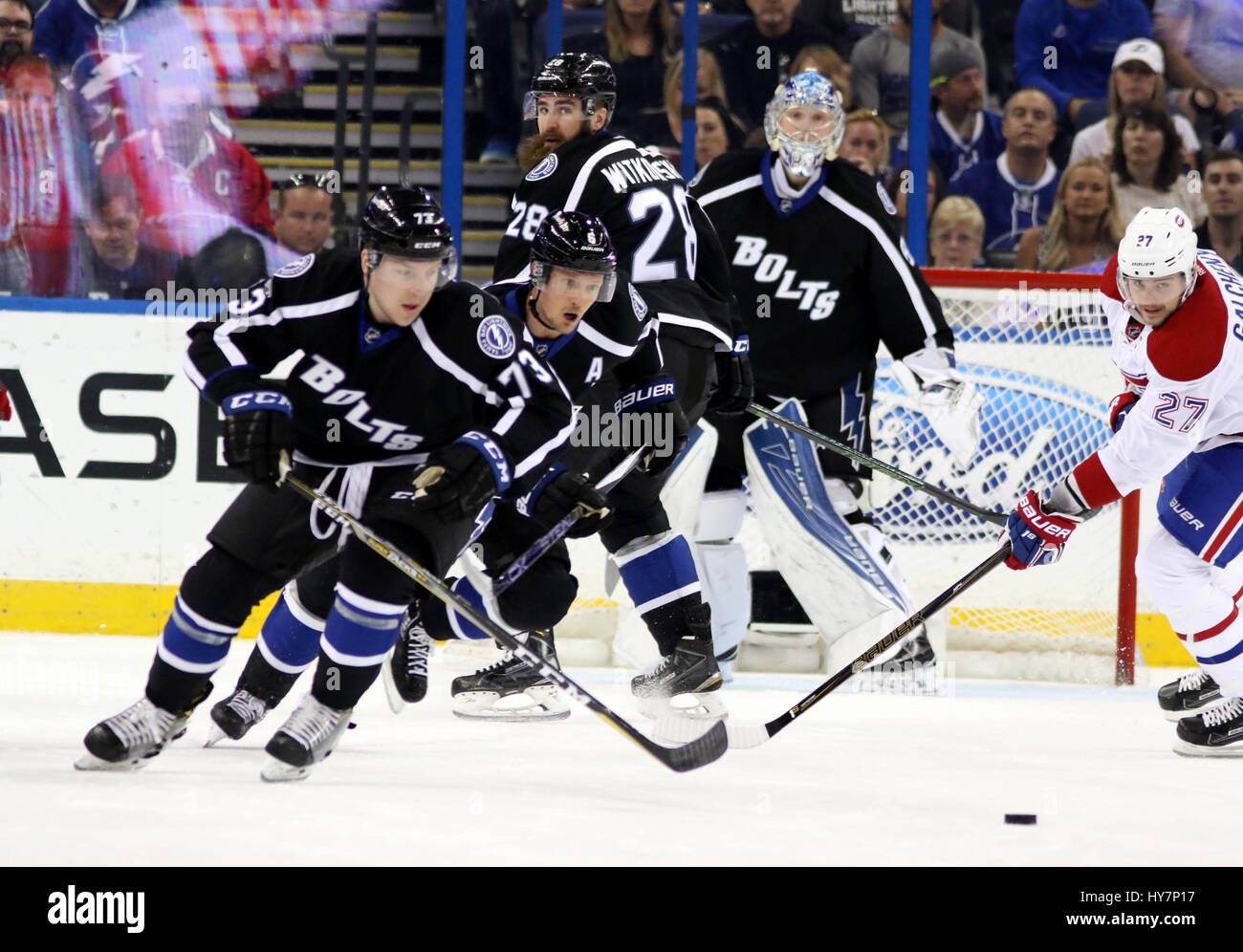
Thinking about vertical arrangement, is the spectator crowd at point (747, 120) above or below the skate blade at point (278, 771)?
above

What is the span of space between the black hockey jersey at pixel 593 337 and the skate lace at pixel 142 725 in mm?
1008

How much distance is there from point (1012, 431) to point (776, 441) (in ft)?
2.51

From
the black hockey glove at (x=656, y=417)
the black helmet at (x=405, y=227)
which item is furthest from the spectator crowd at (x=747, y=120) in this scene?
the black helmet at (x=405, y=227)

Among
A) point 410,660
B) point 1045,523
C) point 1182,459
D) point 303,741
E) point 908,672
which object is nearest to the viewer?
point 303,741

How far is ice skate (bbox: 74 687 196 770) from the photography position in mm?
2695

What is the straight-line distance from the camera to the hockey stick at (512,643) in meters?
2.62

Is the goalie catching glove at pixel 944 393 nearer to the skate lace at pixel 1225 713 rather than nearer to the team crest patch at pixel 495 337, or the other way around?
the skate lace at pixel 1225 713

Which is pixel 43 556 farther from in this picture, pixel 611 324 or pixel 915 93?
pixel 915 93

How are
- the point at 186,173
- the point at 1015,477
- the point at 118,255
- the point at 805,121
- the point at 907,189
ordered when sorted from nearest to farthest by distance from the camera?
the point at 805,121, the point at 1015,477, the point at 118,255, the point at 186,173, the point at 907,189

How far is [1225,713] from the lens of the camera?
11.0 ft

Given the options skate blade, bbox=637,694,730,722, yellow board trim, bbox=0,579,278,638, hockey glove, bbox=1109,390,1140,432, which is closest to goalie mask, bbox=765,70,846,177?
hockey glove, bbox=1109,390,1140,432

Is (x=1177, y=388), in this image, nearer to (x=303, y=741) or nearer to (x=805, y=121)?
(x=805, y=121)

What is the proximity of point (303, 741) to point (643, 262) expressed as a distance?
1358mm

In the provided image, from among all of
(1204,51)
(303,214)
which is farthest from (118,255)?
(1204,51)
